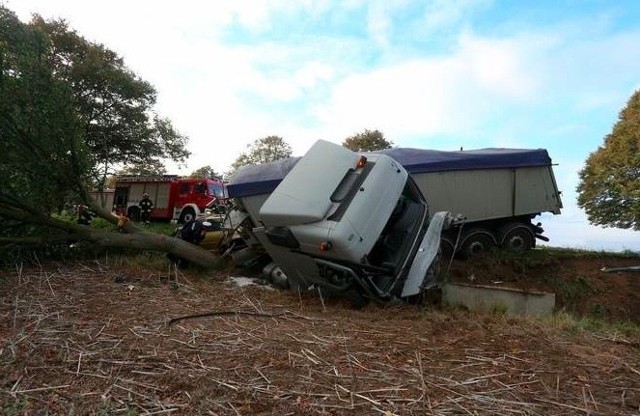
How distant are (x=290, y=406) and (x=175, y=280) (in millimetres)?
4733

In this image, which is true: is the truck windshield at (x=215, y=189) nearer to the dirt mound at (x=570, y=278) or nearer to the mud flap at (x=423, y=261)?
the dirt mound at (x=570, y=278)

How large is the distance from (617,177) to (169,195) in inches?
920

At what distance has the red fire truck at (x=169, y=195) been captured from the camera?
79.0ft

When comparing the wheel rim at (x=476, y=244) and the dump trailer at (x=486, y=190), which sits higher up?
the dump trailer at (x=486, y=190)

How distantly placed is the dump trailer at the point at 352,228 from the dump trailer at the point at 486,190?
349 cm

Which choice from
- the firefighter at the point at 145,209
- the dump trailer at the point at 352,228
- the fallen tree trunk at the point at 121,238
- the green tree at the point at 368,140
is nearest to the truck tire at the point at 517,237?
the dump trailer at the point at 352,228

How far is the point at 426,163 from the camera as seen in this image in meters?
10.0

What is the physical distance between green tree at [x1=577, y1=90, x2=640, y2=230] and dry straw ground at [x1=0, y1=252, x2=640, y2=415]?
23783mm

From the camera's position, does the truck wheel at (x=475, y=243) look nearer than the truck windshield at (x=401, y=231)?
No

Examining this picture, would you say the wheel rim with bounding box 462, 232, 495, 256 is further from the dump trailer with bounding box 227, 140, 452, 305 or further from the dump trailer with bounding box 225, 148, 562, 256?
the dump trailer with bounding box 227, 140, 452, 305

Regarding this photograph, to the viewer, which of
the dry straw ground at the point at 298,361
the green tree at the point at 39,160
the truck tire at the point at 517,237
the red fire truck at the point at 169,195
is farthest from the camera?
the red fire truck at the point at 169,195

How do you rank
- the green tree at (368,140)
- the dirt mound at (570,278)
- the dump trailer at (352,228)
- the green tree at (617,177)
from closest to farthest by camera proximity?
the dump trailer at (352,228)
the dirt mound at (570,278)
the green tree at (617,177)
the green tree at (368,140)

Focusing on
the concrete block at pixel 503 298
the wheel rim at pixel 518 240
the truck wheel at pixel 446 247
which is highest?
the wheel rim at pixel 518 240

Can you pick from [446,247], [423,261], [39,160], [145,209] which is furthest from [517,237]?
[145,209]
